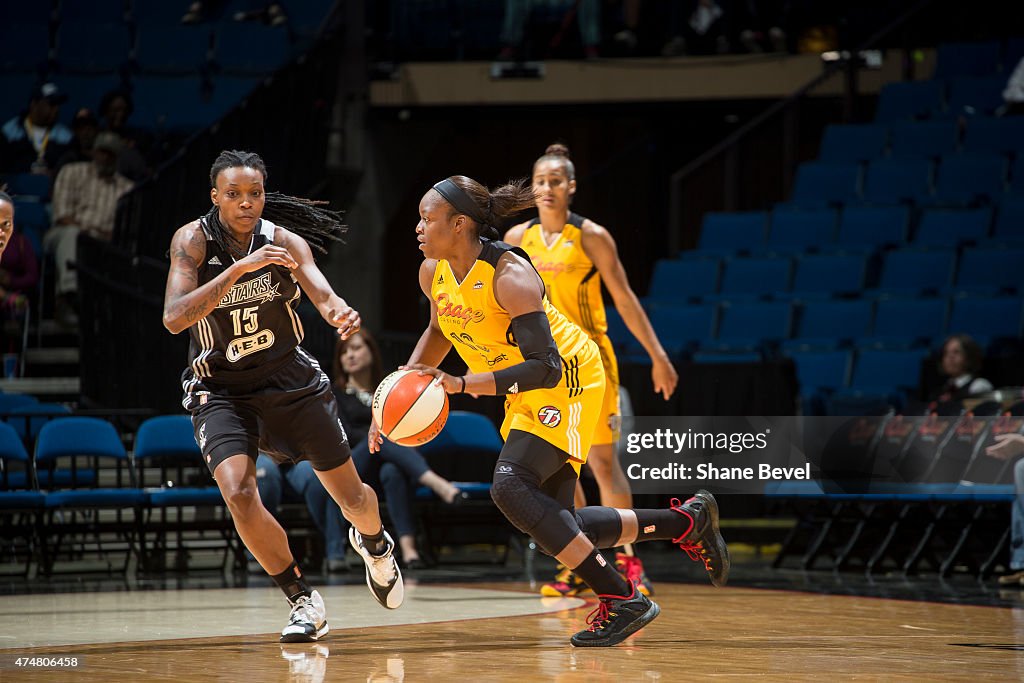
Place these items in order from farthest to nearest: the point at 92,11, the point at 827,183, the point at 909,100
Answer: the point at 92,11, the point at 909,100, the point at 827,183

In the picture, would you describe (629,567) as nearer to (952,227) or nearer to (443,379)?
(443,379)

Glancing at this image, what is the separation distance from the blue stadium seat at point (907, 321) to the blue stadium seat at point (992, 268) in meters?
0.47

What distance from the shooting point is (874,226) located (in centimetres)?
1181

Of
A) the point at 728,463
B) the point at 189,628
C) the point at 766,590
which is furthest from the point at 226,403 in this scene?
the point at 728,463

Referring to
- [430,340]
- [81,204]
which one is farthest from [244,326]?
[81,204]

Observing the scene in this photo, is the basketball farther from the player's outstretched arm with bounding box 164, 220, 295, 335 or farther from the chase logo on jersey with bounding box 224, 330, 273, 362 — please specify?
the chase logo on jersey with bounding box 224, 330, 273, 362

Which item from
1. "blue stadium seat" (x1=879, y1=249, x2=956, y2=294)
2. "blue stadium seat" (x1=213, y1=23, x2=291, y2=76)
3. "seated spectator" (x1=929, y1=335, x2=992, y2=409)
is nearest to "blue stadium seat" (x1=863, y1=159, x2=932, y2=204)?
"blue stadium seat" (x1=879, y1=249, x2=956, y2=294)

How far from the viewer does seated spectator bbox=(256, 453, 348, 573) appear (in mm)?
8258

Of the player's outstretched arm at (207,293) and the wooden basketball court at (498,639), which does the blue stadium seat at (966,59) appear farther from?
the player's outstretched arm at (207,293)

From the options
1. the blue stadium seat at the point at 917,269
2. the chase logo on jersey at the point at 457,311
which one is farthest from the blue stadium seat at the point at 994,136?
the chase logo on jersey at the point at 457,311

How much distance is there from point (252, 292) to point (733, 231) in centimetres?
806

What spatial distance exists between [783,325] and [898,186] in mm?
2177

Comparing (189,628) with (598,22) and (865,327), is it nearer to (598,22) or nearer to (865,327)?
(865,327)

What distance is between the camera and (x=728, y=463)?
9.01 meters
